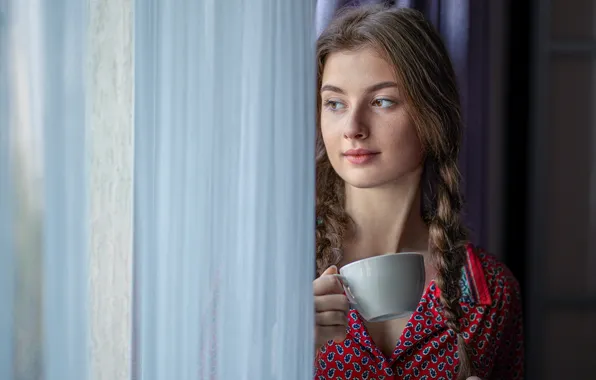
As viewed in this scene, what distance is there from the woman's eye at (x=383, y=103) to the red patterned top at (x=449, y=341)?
0.28 m

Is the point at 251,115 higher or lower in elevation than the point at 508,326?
higher

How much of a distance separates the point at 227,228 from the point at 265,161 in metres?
0.06

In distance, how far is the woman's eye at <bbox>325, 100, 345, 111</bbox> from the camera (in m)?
0.90

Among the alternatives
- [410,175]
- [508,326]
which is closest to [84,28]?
[410,175]

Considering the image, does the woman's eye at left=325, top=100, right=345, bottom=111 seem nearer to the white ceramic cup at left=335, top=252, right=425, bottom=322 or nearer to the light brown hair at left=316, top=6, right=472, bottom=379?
the light brown hair at left=316, top=6, right=472, bottom=379

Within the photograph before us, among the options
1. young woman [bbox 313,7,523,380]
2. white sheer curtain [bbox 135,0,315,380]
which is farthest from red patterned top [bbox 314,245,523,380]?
white sheer curtain [bbox 135,0,315,380]

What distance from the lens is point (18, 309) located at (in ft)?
1.60

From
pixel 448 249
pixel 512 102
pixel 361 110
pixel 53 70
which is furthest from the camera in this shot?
pixel 512 102

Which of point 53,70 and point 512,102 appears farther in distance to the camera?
point 512,102

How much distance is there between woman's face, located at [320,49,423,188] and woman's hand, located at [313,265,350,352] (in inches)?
7.5

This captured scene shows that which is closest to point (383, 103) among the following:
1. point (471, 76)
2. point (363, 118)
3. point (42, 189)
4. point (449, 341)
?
point (363, 118)

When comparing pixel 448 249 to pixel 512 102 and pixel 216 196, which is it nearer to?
pixel 512 102

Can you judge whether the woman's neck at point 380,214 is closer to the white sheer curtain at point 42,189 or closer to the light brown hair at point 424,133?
the light brown hair at point 424,133

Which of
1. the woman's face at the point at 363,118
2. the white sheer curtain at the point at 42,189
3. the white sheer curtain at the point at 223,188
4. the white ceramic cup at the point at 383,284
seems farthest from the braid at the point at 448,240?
the white sheer curtain at the point at 42,189
